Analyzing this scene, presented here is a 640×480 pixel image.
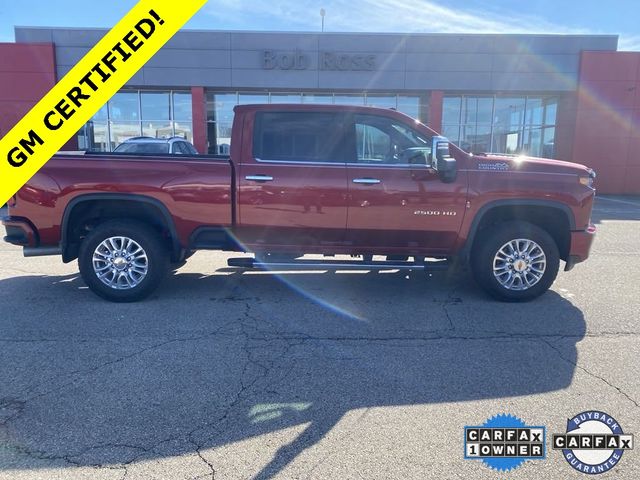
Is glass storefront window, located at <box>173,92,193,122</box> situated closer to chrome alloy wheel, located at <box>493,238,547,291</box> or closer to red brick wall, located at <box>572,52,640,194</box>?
red brick wall, located at <box>572,52,640,194</box>

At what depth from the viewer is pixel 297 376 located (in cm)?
353

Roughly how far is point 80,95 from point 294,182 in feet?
10.1

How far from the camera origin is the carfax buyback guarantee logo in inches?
104

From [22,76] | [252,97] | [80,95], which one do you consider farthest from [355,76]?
[80,95]

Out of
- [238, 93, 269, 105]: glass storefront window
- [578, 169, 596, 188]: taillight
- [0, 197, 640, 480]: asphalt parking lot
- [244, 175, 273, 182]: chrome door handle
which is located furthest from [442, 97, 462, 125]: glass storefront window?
[244, 175, 273, 182]: chrome door handle

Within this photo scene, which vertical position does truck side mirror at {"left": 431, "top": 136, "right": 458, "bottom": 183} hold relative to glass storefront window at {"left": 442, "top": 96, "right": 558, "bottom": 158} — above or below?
below

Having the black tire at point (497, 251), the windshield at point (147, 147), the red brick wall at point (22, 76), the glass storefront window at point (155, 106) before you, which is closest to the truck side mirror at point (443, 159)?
the black tire at point (497, 251)

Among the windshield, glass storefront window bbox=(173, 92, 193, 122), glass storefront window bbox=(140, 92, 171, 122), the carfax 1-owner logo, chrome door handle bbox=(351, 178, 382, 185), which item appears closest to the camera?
the carfax 1-owner logo

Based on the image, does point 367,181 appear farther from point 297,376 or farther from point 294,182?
point 297,376

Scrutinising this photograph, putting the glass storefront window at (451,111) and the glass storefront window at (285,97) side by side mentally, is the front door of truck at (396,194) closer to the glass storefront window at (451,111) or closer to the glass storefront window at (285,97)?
the glass storefront window at (285,97)

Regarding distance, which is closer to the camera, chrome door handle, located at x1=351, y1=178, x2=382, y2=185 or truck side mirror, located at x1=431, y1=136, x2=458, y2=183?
truck side mirror, located at x1=431, y1=136, x2=458, y2=183

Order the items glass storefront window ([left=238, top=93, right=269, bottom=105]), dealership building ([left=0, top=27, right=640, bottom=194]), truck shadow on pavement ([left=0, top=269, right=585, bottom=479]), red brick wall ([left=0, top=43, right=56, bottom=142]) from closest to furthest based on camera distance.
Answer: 1. truck shadow on pavement ([left=0, top=269, right=585, bottom=479])
2. red brick wall ([left=0, top=43, right=56, bottom=142])
3. dealership building ([left=0, top=27, right=640, bottom=194])
4. glass storefront window ([left=238, top=93, right=269, bottom=105])

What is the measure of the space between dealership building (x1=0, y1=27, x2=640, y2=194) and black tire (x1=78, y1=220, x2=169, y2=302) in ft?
47.3

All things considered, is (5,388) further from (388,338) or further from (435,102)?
(435,102)
